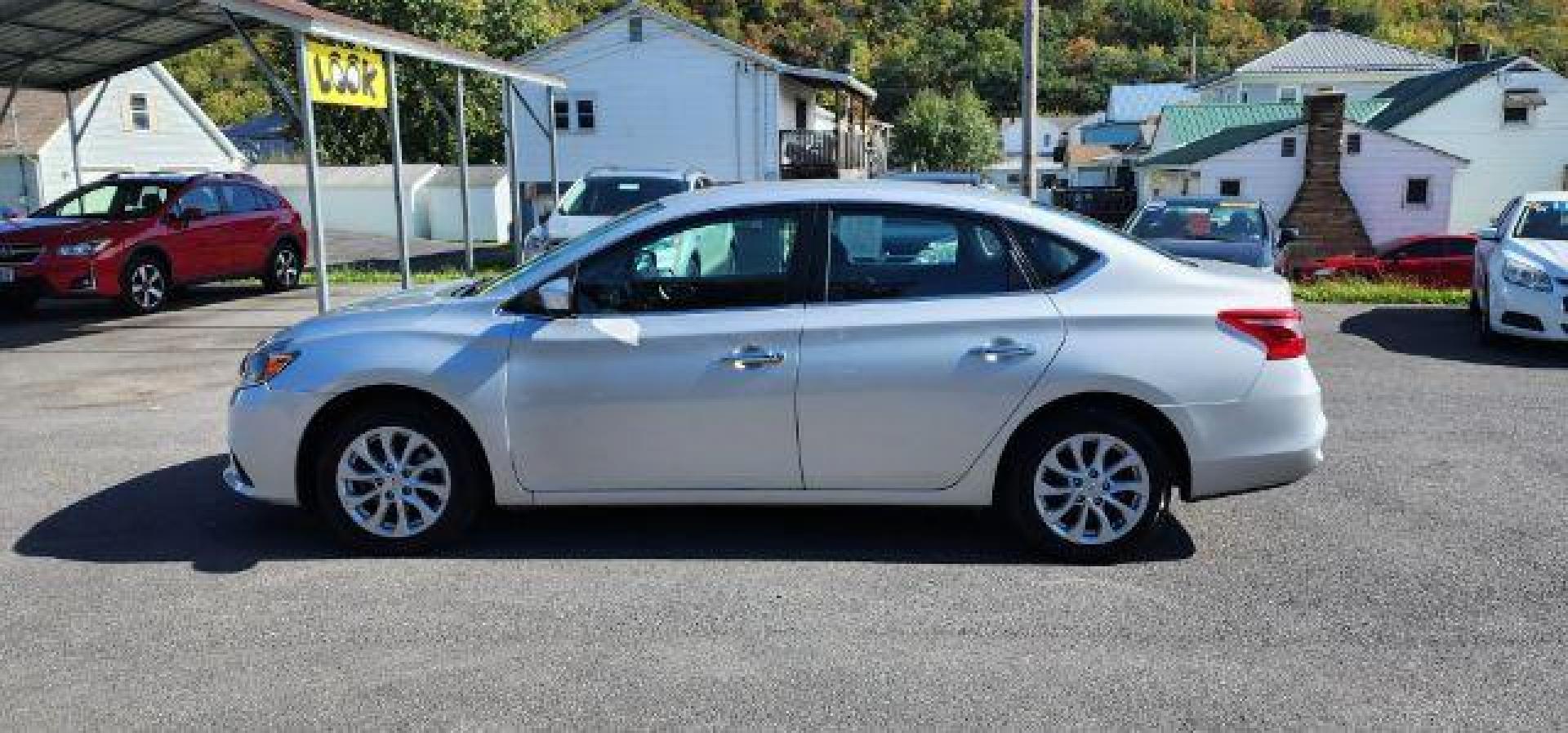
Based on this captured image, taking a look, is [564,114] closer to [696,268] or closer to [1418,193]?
[1418,193]

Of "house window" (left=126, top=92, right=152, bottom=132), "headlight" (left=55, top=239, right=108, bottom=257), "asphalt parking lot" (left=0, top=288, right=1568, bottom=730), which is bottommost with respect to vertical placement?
"asphalt parking lot" (left=0, top=288, right=1568, bottom=730)

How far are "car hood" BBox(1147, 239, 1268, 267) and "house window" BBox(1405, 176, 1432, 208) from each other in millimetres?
25693

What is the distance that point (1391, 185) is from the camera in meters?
34.4

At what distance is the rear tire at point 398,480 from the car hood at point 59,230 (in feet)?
31.7

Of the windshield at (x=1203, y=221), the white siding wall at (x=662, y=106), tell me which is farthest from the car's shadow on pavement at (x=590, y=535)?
the white siding wall at (x=662, y=106)

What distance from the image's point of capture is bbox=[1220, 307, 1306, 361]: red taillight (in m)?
4.85

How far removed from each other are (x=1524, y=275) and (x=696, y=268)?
889 centimetres

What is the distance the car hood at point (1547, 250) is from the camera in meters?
10.4

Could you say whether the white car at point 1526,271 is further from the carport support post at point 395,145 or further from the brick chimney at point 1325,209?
the brick chimney at point 1325,209

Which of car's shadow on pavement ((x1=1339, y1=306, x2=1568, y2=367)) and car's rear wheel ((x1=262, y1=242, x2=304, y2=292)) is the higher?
car's rear wheel ((x1=262, y1=242, x2=304, y2=292))

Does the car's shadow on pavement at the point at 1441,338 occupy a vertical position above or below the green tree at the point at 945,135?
below

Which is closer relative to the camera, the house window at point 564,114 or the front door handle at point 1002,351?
the front door handle at point 1002,351

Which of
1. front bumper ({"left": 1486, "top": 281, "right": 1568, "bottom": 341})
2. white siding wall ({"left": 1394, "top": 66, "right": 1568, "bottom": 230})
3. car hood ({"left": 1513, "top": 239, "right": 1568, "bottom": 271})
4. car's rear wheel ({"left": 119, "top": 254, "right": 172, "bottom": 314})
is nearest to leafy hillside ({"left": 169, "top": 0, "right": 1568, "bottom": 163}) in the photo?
white siding wall ({"left": 1394, "top": 66, "right": 1568, "bottom": 230})

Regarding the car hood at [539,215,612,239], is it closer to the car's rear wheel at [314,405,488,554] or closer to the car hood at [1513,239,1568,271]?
the car's rear wheel at [314,405,488,554]
